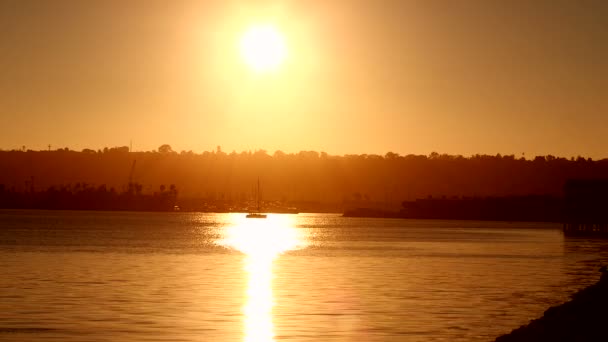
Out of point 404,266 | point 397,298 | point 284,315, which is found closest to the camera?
point 284,315

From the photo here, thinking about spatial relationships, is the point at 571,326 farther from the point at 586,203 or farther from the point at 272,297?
the point at 586,203

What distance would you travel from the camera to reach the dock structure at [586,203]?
14475 centimetres

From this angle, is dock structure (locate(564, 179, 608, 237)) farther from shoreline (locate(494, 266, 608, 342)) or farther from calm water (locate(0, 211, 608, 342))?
shoreline (locate(494, 266, 608, 342))

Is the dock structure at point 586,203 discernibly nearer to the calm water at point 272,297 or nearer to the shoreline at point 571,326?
the calm water at point 272,297

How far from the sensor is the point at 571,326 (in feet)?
91.4

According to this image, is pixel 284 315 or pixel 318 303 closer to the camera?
pixel 284 315

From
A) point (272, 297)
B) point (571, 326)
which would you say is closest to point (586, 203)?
point (272, 297)

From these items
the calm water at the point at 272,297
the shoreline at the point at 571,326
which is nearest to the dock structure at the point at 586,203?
the calm water at the point at 272,297

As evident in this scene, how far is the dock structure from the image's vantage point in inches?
5699

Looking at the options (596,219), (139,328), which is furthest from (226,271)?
(596,219)

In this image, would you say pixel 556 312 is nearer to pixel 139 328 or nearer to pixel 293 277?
pixel 139 328

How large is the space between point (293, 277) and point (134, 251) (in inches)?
1448

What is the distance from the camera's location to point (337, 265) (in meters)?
76.6

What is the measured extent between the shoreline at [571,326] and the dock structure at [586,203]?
114902 mm
